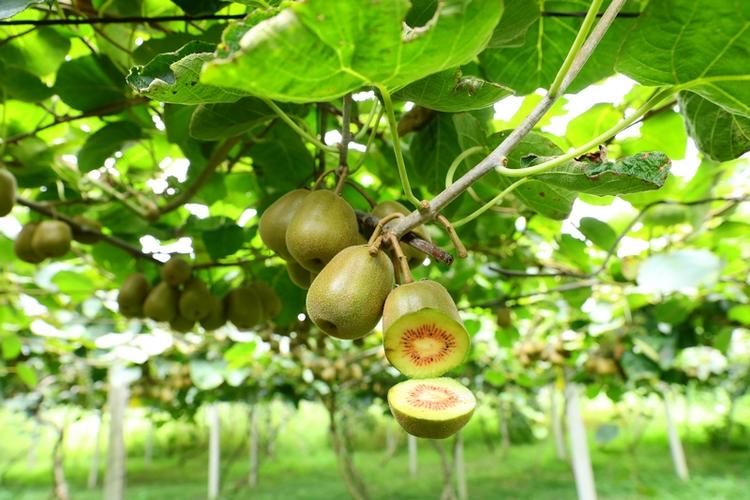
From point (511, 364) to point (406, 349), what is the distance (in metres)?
4.77

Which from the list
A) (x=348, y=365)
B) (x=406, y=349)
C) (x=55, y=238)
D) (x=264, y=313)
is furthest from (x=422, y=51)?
(x=348, y=365)

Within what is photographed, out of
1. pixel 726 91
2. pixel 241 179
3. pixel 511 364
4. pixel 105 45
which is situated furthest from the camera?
pixel 511 364

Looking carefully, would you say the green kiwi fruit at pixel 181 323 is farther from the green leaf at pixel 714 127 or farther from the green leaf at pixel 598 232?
the green leaf at pixel 714 127

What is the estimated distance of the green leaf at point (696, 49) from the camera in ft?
1.65

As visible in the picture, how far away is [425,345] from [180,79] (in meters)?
0.32

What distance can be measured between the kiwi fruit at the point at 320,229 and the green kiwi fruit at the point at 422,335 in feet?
0.50

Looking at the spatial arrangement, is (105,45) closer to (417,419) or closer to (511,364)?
(417,419)

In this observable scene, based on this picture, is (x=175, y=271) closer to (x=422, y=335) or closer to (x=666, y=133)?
(x=422, y=335)

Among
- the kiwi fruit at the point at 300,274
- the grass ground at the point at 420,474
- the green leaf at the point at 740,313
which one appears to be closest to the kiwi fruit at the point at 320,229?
the kiwi fruit at the point at 300,274

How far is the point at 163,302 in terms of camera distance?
1331 mm

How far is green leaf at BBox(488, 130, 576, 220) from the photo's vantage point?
A: 2.23 ft

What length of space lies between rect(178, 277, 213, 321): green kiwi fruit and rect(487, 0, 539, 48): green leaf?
0.90m

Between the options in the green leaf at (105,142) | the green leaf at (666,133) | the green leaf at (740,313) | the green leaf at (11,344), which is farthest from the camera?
the green leaf at (11,344)

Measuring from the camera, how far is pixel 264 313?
1342 mm
